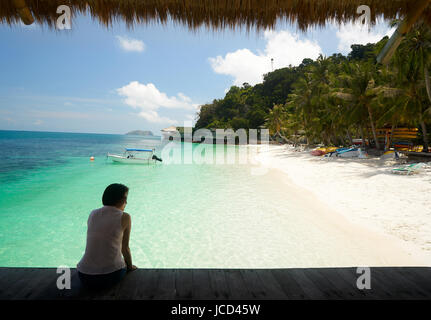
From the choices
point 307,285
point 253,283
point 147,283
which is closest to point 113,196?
point 147,283

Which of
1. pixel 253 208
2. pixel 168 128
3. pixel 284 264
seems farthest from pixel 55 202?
pixel 168 128

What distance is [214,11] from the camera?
2.50 metres

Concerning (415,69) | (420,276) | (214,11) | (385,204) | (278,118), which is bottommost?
(278,118)

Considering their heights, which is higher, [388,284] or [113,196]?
[113,196]

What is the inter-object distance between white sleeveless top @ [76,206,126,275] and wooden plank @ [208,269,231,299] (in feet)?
2.35

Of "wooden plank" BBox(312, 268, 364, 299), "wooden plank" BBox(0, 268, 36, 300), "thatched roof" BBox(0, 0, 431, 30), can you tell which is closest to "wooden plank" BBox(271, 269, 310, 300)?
"wooden plank" BBox(312, 268, 364, 299)

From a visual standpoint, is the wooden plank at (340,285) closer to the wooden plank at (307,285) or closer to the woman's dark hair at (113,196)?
the wooden plank at (307,285)

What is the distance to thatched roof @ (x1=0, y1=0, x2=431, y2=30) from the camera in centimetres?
234

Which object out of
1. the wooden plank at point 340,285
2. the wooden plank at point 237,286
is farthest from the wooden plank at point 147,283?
the wooden plank at point 340,285

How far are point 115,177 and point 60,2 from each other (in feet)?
45.8

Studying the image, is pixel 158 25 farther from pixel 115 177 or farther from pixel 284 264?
pixel 115 177

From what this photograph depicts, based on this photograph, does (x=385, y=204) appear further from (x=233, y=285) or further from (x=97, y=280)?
(x=97, y=280)

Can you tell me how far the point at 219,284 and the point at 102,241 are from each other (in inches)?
35.5

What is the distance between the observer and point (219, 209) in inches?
318
